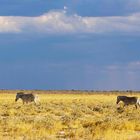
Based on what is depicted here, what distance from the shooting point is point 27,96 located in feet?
164

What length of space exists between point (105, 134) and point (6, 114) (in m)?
13.3

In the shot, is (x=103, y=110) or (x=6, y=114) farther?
(x=103, y=110)

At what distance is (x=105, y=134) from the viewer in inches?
856

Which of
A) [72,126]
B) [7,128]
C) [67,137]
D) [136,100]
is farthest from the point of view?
[136,100]

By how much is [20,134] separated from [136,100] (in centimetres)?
2504

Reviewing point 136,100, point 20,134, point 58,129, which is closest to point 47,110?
point 136,100

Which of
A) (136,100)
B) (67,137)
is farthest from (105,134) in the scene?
(136,100)

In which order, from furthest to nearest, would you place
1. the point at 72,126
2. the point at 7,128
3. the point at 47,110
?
the point at 47,110 → the point at 72,126 → the point at 7,128

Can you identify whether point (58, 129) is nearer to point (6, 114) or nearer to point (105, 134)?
point (105, 134)

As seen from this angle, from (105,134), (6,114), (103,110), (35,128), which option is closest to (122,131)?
(105,134)

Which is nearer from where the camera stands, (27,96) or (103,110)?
(103,110)

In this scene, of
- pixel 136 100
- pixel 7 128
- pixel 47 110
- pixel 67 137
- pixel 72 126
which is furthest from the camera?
pixel 136 100

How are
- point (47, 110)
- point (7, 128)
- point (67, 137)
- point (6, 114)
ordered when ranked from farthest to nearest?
1. point (47, 110)
2. point (6, 114)
3. point (7, 128)
4. point (67, 137)

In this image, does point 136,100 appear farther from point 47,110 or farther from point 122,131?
point 122,131
